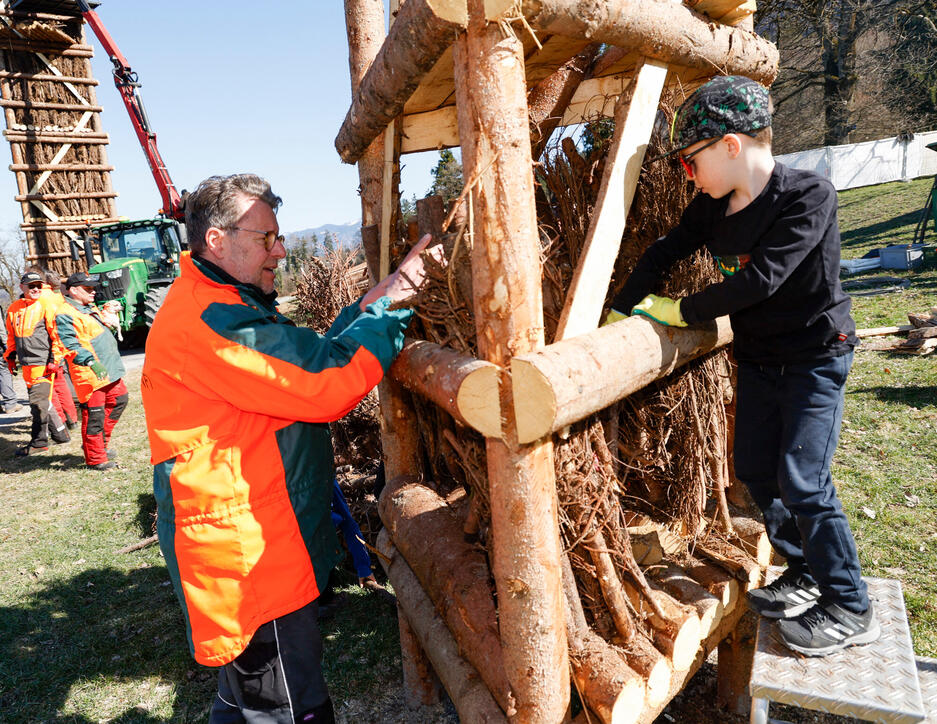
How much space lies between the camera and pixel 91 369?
24.1 feet

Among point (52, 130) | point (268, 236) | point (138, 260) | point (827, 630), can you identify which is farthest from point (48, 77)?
point (827, 630)

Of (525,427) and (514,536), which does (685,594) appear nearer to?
(514,536)

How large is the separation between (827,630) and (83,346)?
26.1 feet

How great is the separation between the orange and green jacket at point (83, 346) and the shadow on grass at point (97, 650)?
301cm

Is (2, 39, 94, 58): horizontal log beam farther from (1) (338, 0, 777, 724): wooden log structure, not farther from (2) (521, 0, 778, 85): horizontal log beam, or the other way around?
(2) (521, 0, 778, 85): horizontal log beam

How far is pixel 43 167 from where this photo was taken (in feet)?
57.3

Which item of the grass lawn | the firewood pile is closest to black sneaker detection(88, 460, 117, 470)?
the grass lawn

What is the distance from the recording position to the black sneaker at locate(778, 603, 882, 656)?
2127 millimetres

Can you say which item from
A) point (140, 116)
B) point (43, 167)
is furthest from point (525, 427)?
point (43, 167)

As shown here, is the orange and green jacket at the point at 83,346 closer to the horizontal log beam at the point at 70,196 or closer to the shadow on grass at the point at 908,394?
the shadow on grass at the point at 908,394

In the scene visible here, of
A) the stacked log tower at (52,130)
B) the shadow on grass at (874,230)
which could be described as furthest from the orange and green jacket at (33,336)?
the shadow on grass at (874,230)

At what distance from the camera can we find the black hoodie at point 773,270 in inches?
76.3

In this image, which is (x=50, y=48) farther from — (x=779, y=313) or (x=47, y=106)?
(x=779, y=313)

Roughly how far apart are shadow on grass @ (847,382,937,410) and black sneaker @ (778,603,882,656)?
5088 millimetres
